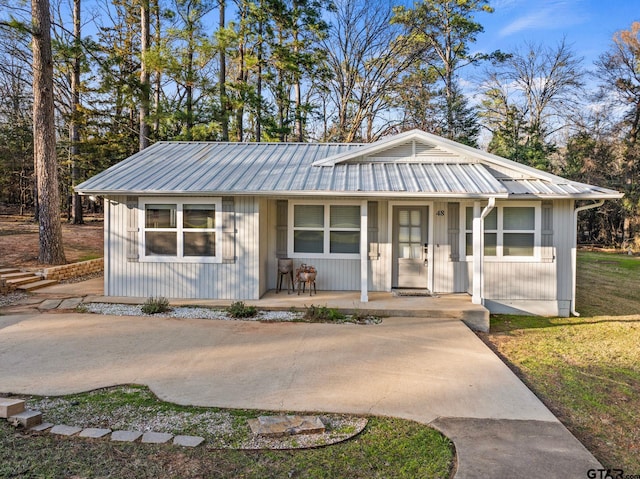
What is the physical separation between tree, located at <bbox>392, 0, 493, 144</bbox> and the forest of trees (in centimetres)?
8

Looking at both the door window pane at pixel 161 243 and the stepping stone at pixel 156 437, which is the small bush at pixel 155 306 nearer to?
the door window pane at pixel 161 243

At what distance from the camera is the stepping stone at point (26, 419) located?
3.36m

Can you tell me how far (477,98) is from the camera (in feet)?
88.0

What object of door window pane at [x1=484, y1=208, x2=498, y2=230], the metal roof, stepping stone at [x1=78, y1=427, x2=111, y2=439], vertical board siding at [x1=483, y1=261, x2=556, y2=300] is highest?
the metal roof

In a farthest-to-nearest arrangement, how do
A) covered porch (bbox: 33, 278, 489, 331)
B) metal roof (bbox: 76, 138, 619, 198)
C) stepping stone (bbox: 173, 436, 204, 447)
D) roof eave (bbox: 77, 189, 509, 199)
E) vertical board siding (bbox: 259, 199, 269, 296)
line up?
vertical board siding (bbox: 259, 199, 269, 296) < metal roof (bbox: 76, 138, 619, 198) < roof eave (bbox: 77, 189, 509, 199) < covered porch (bbox: 33, 278, 489, 331) < stepping stone (bbox: 173, 436, 204, 447)

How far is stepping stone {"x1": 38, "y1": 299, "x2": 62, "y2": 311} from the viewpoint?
791cm

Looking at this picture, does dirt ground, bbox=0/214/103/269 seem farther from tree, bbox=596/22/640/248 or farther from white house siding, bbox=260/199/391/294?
tree, bbox=596/22/640/248

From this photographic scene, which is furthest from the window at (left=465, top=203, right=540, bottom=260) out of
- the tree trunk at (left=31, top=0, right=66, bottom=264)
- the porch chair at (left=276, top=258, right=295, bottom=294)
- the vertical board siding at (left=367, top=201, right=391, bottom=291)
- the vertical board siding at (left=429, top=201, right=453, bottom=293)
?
the tree trunk at (left=31, top=0, right=66, bottom=264)

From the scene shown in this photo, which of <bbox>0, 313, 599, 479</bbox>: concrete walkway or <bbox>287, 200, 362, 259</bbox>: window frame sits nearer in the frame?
<bbox>0, 313, 599, 479</bbox>: concrete walkway

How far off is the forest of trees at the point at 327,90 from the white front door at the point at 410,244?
36.2ft

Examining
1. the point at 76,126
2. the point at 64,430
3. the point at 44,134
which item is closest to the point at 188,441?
the point at 64,430

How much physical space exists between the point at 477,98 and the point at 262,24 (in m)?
15.4

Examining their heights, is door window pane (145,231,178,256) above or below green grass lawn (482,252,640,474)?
above

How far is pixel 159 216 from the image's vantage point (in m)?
8.43
